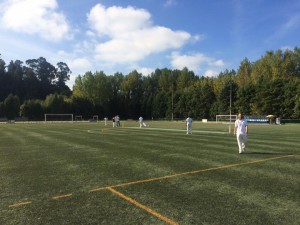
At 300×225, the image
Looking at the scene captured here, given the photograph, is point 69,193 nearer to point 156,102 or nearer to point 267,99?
point 267,99

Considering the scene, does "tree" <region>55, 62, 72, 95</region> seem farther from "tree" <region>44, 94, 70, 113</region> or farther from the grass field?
the grass field

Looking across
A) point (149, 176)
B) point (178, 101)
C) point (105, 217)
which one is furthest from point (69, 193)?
point (178, 101)

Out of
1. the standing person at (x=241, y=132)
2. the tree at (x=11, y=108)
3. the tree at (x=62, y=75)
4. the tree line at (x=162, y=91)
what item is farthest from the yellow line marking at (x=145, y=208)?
the tree at (x=62, y=75)

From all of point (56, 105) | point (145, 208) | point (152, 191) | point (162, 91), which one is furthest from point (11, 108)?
point (145, 208)

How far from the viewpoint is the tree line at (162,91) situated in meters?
79.1

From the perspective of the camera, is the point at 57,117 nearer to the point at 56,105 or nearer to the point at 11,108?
the point at 56,105

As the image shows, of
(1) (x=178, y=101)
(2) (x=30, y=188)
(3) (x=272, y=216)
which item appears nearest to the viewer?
(3) (x=272, y=216)

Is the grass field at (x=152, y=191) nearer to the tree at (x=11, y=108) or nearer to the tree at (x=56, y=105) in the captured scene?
the tree at (x=56, y=105)

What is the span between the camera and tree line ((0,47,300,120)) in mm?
79062

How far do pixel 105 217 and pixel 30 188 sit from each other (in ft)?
10.6

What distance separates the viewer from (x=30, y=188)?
823 cm

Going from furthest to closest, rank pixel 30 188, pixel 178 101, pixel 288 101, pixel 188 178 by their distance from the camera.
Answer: pixel 178 101 < pixel 288 101 < pixel 188 178 < pixel 30 188

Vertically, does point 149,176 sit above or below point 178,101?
below

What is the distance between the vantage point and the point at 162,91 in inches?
4437
